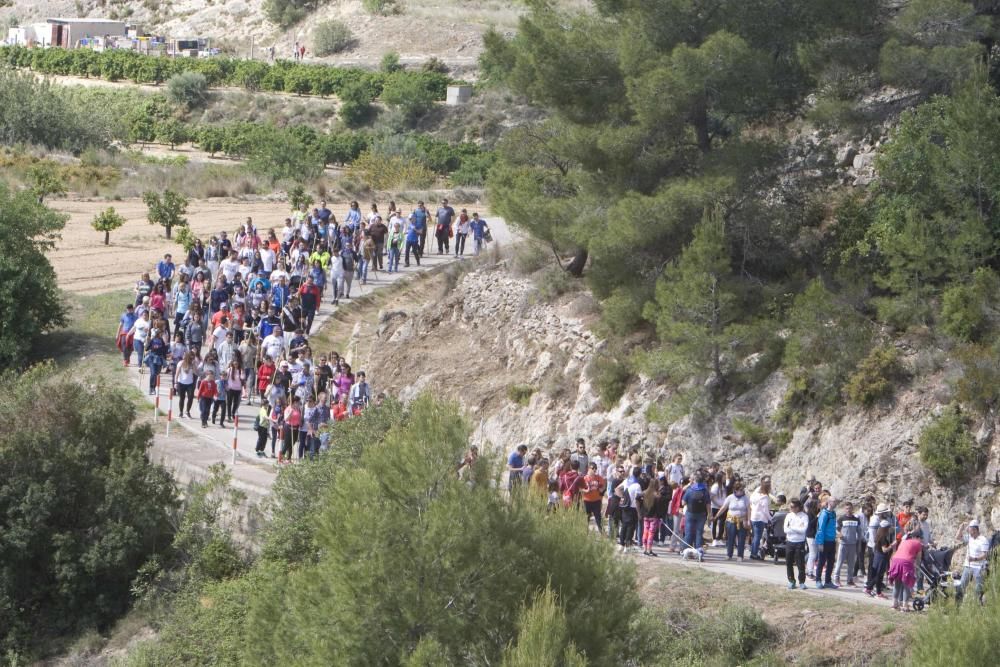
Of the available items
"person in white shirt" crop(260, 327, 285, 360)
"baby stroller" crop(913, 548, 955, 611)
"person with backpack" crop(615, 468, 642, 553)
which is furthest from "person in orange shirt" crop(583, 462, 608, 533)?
"person in white shirt" crop(260, 327, 285, 360)

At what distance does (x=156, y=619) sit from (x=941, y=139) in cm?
1530

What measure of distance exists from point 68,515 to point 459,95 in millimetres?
56724

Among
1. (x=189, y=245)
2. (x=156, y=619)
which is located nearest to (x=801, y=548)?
(x=156, y=619)

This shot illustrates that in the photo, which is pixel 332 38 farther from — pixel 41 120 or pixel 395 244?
pixel 395 244

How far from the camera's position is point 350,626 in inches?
547

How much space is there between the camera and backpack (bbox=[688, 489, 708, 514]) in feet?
62.3

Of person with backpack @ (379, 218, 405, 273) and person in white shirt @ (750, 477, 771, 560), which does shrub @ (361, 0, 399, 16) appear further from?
person in white shirt @ (750, 477, 771, 560)

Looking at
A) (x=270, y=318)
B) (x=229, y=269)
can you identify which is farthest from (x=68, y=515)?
(x=229, y=269)

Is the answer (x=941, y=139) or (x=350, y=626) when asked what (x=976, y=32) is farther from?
(x=350, y=626)

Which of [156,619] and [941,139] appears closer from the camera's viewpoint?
[156,619]

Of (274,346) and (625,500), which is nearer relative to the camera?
(625,500)

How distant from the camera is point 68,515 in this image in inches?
920

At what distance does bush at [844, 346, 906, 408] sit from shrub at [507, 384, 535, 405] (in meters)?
7.11

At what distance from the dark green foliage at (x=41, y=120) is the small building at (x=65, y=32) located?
35.0 metres
